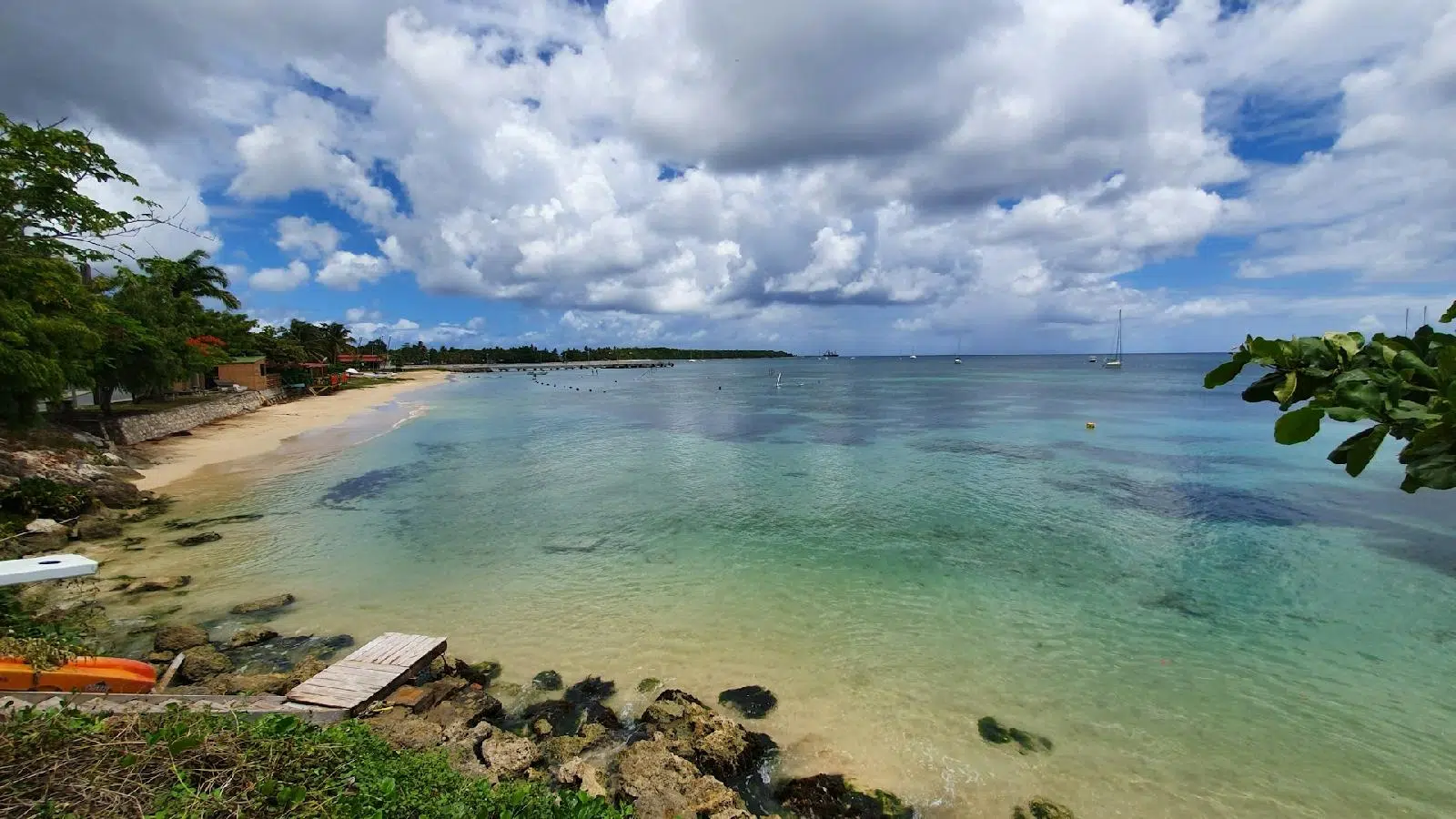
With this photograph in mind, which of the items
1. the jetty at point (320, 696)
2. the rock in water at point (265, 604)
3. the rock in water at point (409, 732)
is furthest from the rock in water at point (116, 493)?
the rock in water at point (409, 732)

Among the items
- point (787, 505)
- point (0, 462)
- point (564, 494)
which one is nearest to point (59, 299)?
point (0, 462)

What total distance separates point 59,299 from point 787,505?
828 inches

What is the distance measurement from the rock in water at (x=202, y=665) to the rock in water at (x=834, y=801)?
8.24 metres

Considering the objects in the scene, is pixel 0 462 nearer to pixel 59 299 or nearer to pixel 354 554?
pixel 59 299

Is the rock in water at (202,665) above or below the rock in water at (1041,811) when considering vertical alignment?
above

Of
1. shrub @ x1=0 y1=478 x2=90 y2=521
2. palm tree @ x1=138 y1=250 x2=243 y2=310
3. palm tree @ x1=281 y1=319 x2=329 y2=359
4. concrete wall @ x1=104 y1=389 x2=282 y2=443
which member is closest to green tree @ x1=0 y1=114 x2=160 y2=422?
shrub @ x1=0 y1=478 x2=90 y2=521

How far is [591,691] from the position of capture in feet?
30.9

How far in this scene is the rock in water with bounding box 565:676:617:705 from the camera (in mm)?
9203

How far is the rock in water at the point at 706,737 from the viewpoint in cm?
753

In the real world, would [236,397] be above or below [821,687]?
above

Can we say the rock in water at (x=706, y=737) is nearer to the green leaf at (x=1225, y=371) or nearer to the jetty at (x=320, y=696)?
the jetty at (x=320, y=696)

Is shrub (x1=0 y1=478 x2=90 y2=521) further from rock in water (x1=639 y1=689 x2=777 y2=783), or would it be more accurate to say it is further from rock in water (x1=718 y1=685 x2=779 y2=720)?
rock in water (x1=718 y1=685 x2=779 y2=720)

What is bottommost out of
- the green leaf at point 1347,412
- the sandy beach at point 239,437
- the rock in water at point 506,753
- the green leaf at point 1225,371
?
the rock in water at point 506,753

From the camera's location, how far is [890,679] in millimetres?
9859
